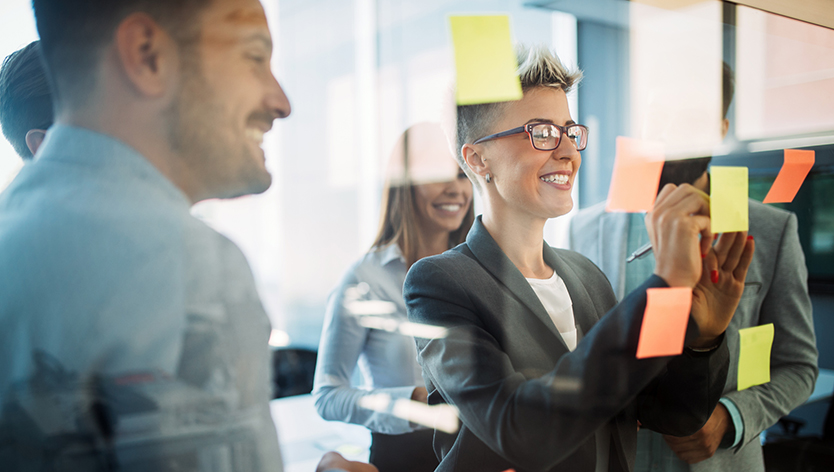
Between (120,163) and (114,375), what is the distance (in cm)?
21

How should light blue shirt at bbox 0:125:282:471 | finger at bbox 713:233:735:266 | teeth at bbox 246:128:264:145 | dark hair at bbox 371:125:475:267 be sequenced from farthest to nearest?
1. dark hair at bbox 371:125:475:267
2. finger at bbox 713:233:735:266
3. teeth at bbox 246:128:264:145
4. light blue shirt at bbox 0:125:282:471

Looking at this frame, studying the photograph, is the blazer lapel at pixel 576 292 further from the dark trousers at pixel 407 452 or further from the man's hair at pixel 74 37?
the man's hair at pixel 74 37

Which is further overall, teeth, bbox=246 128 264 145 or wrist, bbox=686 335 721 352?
wrist, bbox=686 335 721 352

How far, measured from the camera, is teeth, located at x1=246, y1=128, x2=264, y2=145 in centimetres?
64

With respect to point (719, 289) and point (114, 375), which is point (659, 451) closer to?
point (719, 289)

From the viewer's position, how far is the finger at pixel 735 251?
98cm

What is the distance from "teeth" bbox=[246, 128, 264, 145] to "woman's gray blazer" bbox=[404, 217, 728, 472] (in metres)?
0.30

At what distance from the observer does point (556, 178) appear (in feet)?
2.87

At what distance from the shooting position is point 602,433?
0.88m

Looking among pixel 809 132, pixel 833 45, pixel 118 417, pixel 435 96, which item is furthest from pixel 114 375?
pixel 833 45

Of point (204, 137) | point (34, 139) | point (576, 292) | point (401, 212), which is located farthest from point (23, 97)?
point (576, 292)

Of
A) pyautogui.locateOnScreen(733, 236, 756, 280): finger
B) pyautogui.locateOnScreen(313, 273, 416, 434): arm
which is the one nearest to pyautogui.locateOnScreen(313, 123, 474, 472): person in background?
pyautogui.locateOnScreen(313, 273, 416, 434): arm

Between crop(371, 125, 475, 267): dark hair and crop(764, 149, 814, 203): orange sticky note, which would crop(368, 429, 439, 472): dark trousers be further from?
crop(764, 149, 814, 203): orange sticky note

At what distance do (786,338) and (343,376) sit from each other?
1.01 meters
